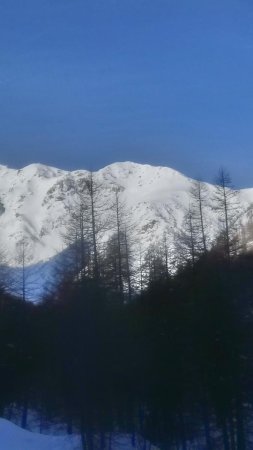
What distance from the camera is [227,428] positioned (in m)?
33.9

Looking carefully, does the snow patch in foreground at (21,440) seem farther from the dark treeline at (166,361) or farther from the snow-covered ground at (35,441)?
the dark treeline at (166,361)

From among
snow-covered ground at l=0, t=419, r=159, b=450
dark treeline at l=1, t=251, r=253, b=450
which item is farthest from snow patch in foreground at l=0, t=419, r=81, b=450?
dark treeline at l=1, t=251, r=253, b=450

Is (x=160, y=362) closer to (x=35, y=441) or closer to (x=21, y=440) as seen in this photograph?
(x=35, y=441)

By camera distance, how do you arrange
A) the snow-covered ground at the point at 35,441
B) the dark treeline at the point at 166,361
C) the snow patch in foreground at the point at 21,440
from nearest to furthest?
the snow patch in foreground at the point at 21,440 < the snow-covered ground at the point at 35,441 < the dark treeline at the point at 166,361

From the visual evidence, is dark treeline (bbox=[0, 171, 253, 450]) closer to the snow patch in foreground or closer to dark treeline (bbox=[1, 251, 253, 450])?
dark treeline (bbox=[1, 251, 253, 450])

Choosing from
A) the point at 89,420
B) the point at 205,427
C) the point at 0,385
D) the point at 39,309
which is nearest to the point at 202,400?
the point at 205,427

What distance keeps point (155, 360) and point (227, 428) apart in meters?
4.46

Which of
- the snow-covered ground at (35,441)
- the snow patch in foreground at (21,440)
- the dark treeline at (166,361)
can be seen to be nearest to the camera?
the snow patch in foreground at (21,440)

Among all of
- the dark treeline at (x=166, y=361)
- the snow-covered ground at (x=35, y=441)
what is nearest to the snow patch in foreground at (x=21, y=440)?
the snow-covered ground at (x=35, y=441)

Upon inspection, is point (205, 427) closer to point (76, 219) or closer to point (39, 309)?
point (76, 219)

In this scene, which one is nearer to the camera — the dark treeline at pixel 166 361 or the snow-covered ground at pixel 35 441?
the snow-covered ground at pixel 35 441

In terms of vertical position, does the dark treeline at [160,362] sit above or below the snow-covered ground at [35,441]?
above

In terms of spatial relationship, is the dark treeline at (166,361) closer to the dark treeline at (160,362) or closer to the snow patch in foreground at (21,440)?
the dark treeline at (160,362)

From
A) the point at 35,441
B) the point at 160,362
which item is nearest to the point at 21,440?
the point at 35,441
